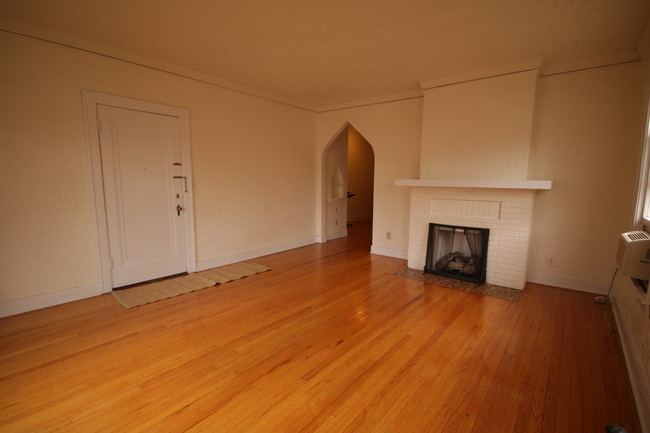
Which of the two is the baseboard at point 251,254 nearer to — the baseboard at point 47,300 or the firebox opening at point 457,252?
the baseboard at point 47,300

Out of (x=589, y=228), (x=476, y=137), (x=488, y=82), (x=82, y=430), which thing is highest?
(x=488, y=82)

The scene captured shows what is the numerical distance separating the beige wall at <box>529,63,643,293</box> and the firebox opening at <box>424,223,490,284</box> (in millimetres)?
648

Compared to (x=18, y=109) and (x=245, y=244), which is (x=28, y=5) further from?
(x=245, y=244)

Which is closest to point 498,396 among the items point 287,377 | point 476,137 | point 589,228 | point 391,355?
point 391,355

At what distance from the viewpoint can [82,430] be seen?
1.53 m

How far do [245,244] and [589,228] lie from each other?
4.44 meters

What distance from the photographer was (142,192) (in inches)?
136

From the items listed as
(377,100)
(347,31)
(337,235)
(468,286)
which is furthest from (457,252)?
(347,31)

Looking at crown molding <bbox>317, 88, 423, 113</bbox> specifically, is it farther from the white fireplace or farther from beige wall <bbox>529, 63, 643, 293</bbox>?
beige wall <bbox>529, 63, 643, 293</bbox>

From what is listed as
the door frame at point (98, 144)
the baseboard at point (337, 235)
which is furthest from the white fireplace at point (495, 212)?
the door frame at point (98, 144)

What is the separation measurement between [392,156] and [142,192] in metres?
3.56

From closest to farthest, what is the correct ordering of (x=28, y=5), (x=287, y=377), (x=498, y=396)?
1. (x=498, y=396)
2. (x=287, y=377)
3. (x=28, y=5)

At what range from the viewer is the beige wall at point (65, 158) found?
2686 mm

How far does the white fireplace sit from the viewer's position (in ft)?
11.3
